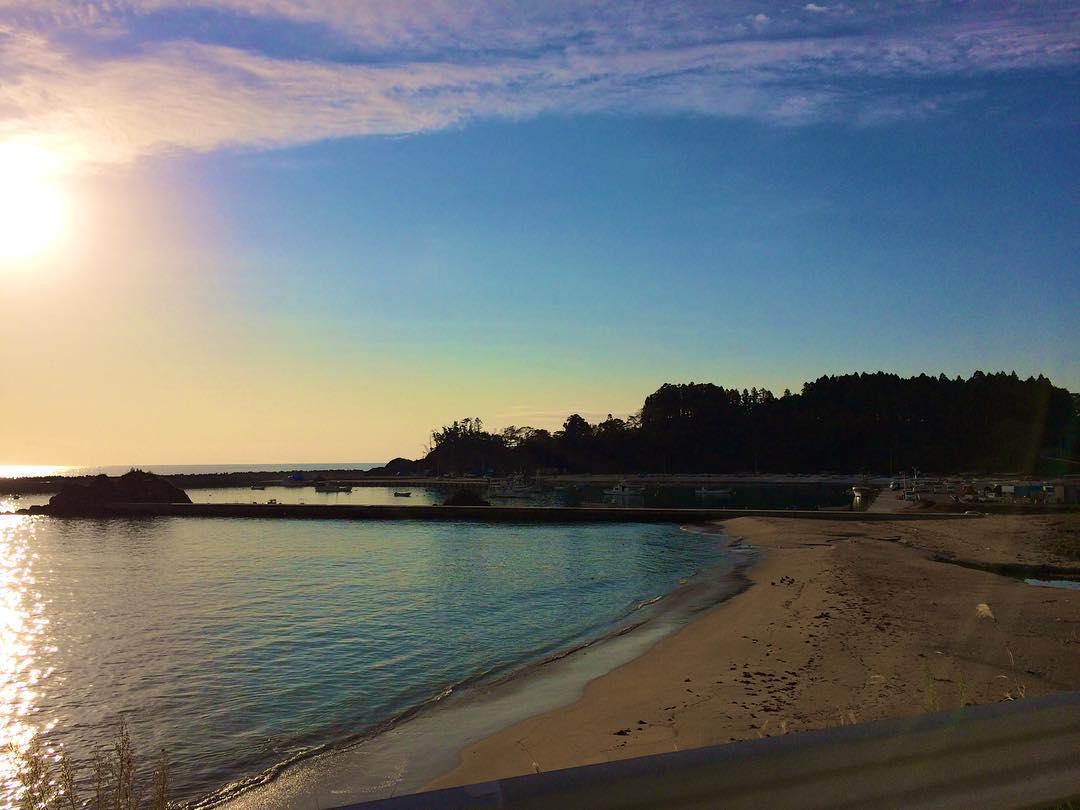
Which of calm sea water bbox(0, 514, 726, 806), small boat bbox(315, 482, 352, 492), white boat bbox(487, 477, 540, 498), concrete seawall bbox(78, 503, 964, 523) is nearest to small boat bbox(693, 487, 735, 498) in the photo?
white boat bbox(487, 477, 540, 498)

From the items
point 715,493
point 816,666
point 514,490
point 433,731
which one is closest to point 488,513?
point 715,493

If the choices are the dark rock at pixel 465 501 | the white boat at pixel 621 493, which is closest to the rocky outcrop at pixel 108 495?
the dark rock at pixel 465 501

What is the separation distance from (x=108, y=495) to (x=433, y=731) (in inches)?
3681

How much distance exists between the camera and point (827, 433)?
518ft

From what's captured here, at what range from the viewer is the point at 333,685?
653 inches

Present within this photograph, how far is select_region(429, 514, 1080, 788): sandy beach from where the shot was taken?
1130 centimetres

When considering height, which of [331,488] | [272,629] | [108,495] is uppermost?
[108,495]

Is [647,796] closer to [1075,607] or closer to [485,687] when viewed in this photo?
[485,687]

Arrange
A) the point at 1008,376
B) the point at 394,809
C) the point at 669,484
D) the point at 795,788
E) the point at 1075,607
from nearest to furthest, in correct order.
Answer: the point at 394,809, the point at 795,788, the point at 1075,607, the point at 669,484, the point at 1008,376

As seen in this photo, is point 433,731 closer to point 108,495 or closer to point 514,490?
point 108,495

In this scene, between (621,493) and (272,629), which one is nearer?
(272,629)

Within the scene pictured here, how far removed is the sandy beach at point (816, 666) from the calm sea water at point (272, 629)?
12.3 ft

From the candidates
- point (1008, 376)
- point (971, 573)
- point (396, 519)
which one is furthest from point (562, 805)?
point (1008, 376)

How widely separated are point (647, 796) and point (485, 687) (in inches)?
547
